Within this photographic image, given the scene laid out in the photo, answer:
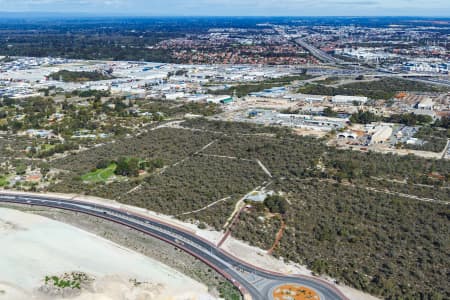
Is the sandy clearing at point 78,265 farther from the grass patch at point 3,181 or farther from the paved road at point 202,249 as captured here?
the grass patch at point 3,181

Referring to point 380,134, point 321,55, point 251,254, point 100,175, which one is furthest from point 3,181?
point 321,55

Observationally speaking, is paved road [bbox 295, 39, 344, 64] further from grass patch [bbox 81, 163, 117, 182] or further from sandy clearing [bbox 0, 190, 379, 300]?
sandy clearing [bbox 0, 190, 379, 300]

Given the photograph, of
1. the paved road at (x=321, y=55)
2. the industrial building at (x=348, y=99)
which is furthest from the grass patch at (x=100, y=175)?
the paved road at (x=321, y=55)

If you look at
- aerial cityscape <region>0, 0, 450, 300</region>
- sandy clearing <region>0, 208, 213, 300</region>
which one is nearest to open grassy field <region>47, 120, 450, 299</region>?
aerial cityscape <region>0, 0, 450, 300</region>

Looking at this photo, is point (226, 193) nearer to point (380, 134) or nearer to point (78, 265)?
point (78, 265)

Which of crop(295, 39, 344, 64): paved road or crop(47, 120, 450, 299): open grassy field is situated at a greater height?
crop(295, 39, 344, 64): paved road

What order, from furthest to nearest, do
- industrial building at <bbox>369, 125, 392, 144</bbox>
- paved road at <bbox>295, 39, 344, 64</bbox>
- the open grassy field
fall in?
paved road at <bbox>295, 39, 344, 64</bbox> < industrial building at <bbox>369, 125, 392, 144</bbox> < the open grassy field
